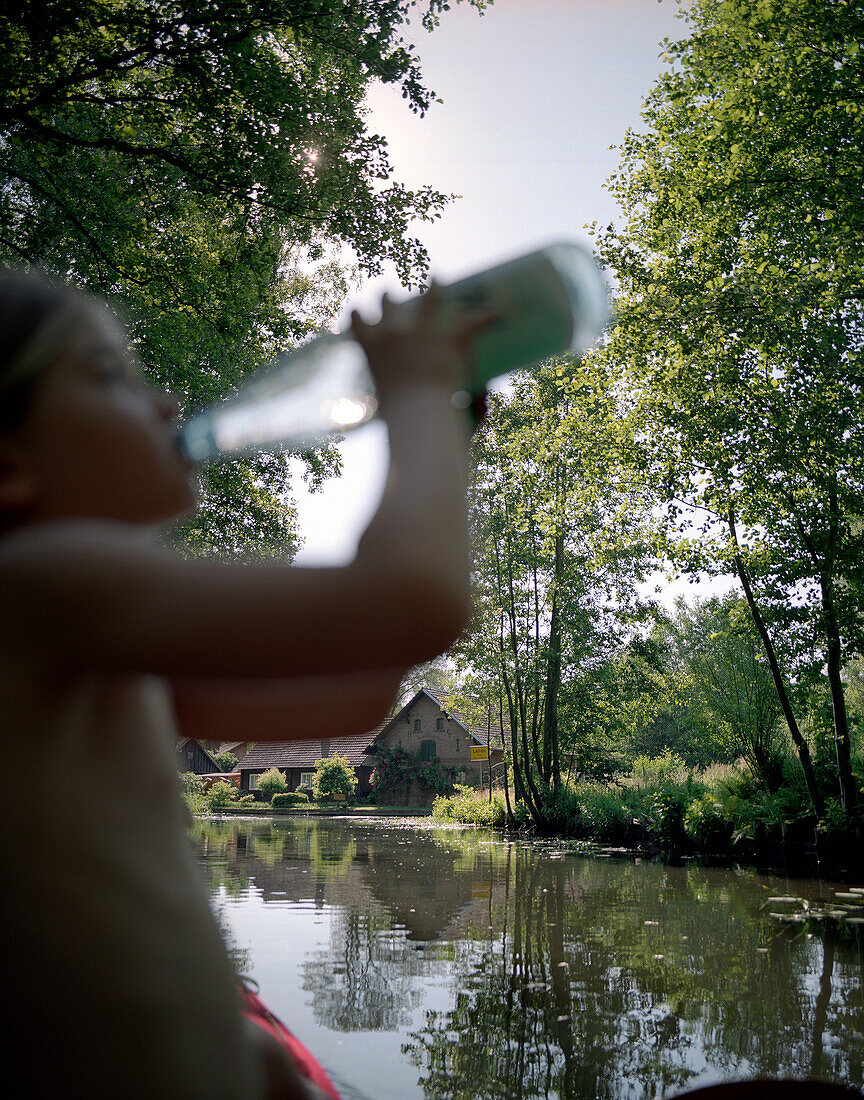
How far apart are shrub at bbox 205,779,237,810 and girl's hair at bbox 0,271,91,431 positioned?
4352 centimetres

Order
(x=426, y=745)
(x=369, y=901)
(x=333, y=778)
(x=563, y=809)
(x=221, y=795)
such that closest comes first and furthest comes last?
(x=369, y=901), (x=563, y=809), (x=221, y=795), (x=426, y=745), (x=333, y=778)

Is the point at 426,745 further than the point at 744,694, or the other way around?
the point at 426,745

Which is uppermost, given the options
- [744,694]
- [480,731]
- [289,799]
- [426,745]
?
[744,694]

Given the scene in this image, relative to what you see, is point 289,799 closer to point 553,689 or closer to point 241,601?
point 553,689

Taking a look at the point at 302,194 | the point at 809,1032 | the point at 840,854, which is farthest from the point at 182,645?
the point at 840,854

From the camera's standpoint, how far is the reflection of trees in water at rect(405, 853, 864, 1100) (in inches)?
167

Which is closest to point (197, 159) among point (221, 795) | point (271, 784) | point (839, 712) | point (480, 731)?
point (839, 712)

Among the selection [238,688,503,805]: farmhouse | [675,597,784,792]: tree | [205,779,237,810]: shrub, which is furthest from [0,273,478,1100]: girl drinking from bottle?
[205,779,237,810]: shrub

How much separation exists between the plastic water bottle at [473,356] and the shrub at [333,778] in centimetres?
4648

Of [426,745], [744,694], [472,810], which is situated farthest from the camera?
[426,745]

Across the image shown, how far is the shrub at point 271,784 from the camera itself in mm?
48688

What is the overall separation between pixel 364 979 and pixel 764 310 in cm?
985

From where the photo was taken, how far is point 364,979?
6223 mm

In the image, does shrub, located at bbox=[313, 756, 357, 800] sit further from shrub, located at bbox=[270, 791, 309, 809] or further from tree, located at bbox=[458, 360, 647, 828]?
tree, located at bbox=[458, 360, 647, 828]
